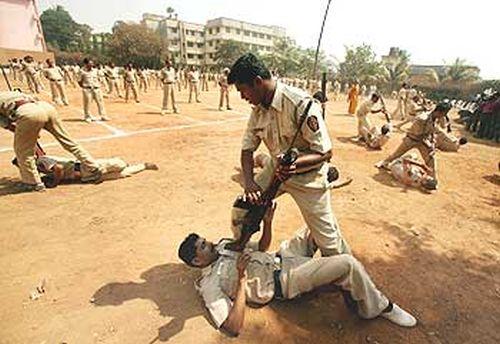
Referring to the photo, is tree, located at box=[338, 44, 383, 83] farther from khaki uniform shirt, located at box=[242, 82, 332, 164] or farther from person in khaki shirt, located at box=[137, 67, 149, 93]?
khaki uniform shirt, located at box=[242, 82, 332, 164]

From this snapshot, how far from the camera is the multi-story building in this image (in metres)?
62.1

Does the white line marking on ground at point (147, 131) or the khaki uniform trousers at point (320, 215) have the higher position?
the khaki uniform trousers at point (320, 215)

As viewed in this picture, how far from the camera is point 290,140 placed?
2.73 m

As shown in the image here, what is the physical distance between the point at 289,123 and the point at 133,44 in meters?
45.0

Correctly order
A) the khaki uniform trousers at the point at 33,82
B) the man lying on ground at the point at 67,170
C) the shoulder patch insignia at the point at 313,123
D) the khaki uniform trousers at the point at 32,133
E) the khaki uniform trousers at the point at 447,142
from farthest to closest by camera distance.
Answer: the khaki uniform trousers at the point at 33,82
the khaki uniform trousers at the point at 447,142
the man lying on ground at the point at 67,170
the khaki uniform trousers at the point at 32,133
the shoulder patch insignia at the point at 313,123

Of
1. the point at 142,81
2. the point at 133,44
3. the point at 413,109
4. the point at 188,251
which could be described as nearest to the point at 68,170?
the point at 188,251

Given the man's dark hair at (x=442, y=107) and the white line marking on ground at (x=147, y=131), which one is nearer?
the man's dark hair at (x=442, y=107)

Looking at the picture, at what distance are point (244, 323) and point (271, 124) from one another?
1641mm

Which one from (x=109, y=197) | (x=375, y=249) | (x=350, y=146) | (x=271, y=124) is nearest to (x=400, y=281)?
(x=375, y=249)

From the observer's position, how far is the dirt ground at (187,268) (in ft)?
8.59

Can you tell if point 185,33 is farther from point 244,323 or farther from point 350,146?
point 244,323

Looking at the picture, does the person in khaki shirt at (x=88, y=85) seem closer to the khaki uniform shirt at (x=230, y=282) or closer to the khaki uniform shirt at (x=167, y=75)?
the khaki uniform shirt at (x=167, y=75)

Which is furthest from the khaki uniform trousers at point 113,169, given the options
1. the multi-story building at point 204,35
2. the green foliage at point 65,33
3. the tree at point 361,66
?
the green foliage at point 65,33

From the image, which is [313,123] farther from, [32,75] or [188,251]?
[32,75]
